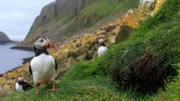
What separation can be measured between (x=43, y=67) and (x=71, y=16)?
102400mm

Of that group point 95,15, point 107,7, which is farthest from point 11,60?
point 107,7

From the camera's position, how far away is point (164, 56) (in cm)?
618

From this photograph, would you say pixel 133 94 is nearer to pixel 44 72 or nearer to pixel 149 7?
pixel 44 72

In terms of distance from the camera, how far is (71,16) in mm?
108875

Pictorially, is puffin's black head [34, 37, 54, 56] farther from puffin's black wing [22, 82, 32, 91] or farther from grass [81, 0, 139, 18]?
grass [81, 0, 139, 18]

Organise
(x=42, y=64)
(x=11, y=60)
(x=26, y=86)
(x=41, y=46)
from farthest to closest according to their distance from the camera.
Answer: (x=11, y=60), (x=26, y=86), (x=41, y=46), (x=42, y=64)

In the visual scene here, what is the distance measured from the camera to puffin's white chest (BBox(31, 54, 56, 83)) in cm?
702

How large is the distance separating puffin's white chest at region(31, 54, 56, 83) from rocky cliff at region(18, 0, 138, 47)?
36592 millimetres

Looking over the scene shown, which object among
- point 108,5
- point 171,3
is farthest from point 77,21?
point 171,3

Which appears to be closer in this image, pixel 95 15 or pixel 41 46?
pixel 41 46

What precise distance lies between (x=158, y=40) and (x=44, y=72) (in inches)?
86.0

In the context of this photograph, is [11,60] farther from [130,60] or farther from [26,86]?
[130,60]

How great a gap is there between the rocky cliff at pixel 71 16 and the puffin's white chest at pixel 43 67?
36.6 meters

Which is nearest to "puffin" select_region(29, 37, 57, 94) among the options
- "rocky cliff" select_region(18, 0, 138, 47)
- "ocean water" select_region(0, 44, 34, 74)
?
"rocky cliff" select_region(18, 0, 138, 47)
